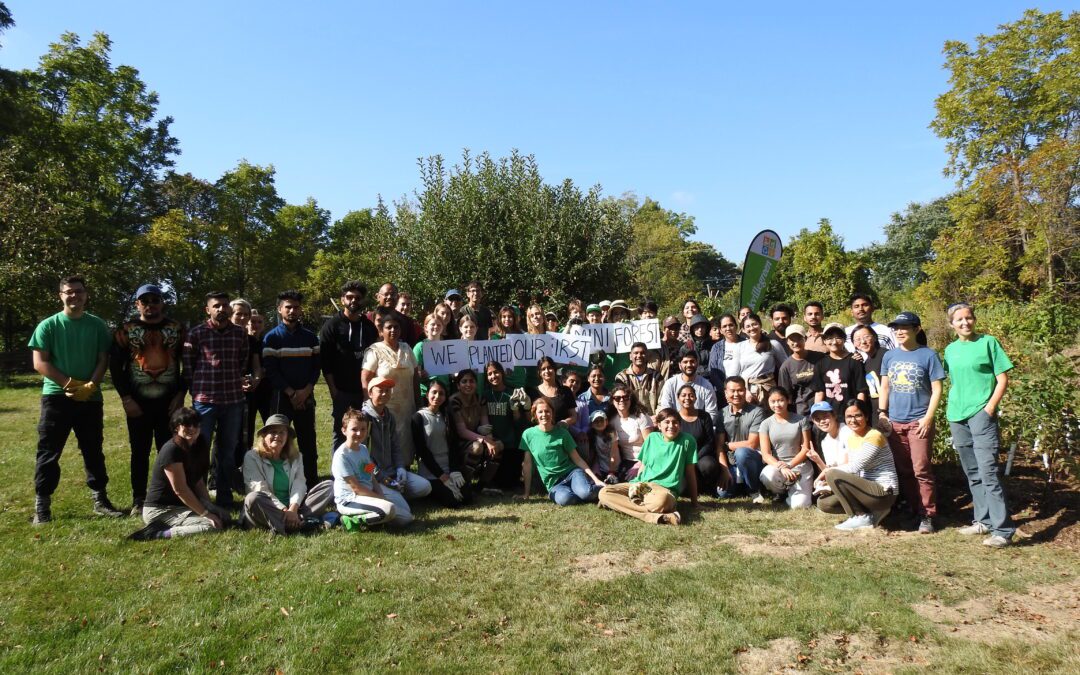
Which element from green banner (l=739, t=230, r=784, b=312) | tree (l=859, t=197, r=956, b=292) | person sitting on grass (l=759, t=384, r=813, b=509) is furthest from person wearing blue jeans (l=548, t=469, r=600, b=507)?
tree (l=859, t=197, r=956, b=292)

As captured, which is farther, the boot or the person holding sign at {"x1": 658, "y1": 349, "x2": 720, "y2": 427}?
the person holding sign at {"x1": 658, "y1": 349, "x2": 720, "y2": 427}

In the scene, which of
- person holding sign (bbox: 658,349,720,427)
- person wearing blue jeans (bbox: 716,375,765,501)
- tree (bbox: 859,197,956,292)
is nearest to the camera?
person wearing blue jeans (bbox: 716,375,765,501)

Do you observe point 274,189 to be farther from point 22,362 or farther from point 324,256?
point 22,362

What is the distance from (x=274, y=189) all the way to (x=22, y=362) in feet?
44.9

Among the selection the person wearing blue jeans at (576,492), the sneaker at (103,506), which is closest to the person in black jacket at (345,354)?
the sneaker at (103,506)

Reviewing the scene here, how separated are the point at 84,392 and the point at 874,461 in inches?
292

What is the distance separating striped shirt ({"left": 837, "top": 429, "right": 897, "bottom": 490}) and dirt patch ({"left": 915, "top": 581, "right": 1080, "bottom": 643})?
1593 mm

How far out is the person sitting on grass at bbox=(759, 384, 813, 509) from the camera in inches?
273

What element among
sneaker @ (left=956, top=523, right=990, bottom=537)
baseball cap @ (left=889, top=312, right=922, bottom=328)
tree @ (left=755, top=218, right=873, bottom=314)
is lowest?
sneaker @ (left=956, top=523, right=990, bottom=537)

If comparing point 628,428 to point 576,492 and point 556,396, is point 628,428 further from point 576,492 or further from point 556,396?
point 576,492

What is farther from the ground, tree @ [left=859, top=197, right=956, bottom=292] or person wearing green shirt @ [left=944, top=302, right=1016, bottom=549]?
tree @ [left=859, top=197, right=956, bottom=292]

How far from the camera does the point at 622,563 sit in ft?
17.3

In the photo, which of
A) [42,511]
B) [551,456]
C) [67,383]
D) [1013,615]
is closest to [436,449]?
[551,456]

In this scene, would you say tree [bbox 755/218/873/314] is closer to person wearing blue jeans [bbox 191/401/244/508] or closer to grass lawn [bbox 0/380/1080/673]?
grass lawn [bbox 0/380/1080/673]
